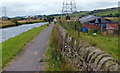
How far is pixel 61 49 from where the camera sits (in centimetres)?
981

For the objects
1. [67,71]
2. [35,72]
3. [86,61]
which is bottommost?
[35,72]

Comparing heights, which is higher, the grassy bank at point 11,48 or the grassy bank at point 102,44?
the grassy bank at point 102,44

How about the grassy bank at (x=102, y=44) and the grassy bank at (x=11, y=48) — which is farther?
the grassy bank at (x=11, y=48)

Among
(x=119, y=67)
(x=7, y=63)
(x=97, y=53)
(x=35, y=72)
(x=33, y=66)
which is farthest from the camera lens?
(x=7, y=63)

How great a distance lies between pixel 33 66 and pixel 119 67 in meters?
5.44

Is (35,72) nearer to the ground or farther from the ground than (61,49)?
nearer to the ground

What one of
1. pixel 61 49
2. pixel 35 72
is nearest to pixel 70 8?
pixel 61 49

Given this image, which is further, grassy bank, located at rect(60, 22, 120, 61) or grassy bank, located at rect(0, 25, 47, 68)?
grassy bank, located at rect(0, 25, 47, 68)

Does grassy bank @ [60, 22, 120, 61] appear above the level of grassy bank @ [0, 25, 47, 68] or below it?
above

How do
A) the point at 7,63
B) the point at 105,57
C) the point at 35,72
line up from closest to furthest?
1. the point at 105,57
2. the point at 35,72
3. the point at 7,63

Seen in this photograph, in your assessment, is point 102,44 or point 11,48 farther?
point 11,48

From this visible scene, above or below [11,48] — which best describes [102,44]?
above

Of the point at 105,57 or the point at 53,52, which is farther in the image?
the point at 53,52

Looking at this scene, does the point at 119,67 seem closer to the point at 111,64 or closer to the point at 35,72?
the point at 111,64
